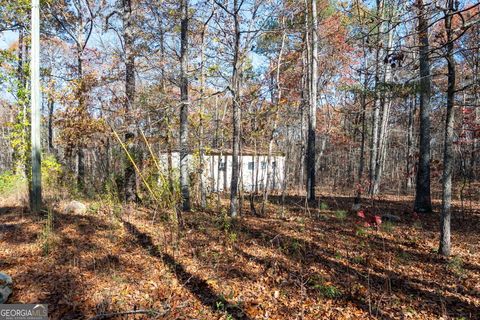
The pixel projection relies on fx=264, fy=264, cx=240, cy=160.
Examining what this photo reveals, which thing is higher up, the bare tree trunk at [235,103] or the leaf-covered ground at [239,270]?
the bare tree trunk at [235,103]

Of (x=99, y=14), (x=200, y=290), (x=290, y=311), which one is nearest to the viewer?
(x=290, y=311)

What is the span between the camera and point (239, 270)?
13.8 feet

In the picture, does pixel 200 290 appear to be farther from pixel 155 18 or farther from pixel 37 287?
pixel 155 18

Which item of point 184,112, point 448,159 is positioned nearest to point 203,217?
point 184,112

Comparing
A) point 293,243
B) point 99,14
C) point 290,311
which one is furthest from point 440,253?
point 99,14

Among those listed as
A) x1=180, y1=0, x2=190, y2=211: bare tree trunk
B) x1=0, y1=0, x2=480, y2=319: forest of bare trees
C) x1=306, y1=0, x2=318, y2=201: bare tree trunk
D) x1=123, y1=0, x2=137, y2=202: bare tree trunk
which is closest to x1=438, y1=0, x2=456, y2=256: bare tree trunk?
x1=0, y1=0, x2=480, y2=319: forest of bare trees

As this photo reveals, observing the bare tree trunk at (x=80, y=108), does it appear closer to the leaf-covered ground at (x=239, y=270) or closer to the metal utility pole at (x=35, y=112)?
the metal utility pole at (x=35, y=112)

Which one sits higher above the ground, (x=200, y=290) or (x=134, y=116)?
(x=134, y=116)

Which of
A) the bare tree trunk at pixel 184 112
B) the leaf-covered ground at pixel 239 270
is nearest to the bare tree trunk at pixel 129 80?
the bare tree trunk at pixel 184 112

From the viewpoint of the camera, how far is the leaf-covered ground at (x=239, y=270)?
10.6ft

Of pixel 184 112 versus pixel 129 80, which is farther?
pixel 129 80

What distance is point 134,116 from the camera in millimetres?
6309

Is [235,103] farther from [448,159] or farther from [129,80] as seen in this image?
[448,159]

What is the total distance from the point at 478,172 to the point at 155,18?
23.9 meters
